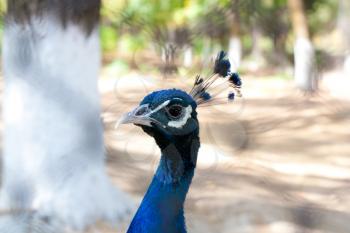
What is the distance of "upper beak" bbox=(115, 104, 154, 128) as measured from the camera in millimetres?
919

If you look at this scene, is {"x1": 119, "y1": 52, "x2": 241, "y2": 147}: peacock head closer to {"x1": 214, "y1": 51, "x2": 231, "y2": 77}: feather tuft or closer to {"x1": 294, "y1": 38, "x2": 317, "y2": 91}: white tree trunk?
{"x1": 214, "y1": 51, "x2": 231, "y2": 77}: feather tuft

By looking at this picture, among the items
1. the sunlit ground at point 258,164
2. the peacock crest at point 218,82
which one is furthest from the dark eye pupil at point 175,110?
the sunlit ground at point 258,164

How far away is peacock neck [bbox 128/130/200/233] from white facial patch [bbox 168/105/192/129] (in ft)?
0.18

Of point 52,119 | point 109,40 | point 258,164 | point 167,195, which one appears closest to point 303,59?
point 109,40

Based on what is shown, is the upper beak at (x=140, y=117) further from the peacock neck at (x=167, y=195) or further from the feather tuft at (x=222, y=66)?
the feather tuft at (x=222, y=66)

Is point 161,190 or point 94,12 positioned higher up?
point 94,12

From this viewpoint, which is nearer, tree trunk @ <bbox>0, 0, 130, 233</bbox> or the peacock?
the peacock

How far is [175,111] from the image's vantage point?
0.95 meters

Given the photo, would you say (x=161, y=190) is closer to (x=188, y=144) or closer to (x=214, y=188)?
(x=188, y=144)

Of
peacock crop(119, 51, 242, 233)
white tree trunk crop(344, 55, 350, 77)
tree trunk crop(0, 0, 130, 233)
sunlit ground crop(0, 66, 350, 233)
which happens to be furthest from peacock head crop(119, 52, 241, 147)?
white tree trunk crop(344, 55, 350, 77)

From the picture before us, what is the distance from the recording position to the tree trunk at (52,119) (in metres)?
1.72

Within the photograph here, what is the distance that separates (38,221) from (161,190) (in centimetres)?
83

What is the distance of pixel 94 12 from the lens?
1.76 m

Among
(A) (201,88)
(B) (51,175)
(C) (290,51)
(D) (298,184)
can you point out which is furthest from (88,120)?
(C) (290,51)
